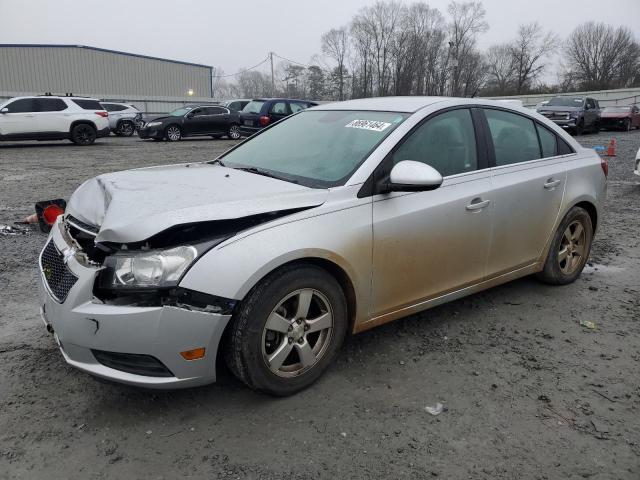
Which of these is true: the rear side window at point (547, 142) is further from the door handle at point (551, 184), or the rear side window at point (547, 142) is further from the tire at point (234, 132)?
the tire at point (234, 132)

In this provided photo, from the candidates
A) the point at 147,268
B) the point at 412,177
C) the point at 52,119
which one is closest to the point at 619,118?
the point at 52,119

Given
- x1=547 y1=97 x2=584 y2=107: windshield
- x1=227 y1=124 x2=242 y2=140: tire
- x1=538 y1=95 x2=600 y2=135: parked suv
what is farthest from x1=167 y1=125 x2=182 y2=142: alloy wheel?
x1=547 y1=97 x2=584 y2=107: windshield

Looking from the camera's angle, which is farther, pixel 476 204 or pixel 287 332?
pixel 476 204

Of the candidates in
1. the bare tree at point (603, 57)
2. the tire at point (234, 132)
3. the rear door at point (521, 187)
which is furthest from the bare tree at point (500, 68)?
the rear door at point (521, 187)

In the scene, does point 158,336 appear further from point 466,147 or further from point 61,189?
point 61,189

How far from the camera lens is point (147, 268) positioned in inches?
95.7

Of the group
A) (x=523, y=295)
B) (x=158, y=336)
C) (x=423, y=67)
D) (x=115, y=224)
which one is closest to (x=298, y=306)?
(x=158, y=336)

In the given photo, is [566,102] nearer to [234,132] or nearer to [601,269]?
[234,132]

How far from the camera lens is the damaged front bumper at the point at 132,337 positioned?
7.82 ft

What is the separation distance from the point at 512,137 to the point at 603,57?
77747 millimetres

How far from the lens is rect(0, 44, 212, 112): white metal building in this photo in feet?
145

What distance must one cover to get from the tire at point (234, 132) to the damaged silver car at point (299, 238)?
18998mm

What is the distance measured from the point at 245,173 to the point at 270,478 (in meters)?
1.89

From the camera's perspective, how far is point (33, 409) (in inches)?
107
